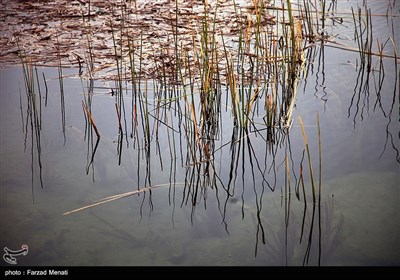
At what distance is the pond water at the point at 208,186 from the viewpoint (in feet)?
6.03

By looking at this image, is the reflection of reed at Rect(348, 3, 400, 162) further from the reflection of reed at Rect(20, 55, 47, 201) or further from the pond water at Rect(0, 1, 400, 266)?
the reflection of reed at Rect(20, 55, 47, 201)

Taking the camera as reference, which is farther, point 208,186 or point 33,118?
point 33,118

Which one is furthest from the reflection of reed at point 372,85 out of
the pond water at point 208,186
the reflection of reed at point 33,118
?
the reflection of reed at point 33,118

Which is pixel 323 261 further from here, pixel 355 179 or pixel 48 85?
pixel 48 85

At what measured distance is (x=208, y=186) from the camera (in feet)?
7.04

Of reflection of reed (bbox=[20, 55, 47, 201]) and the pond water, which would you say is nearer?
the pond water

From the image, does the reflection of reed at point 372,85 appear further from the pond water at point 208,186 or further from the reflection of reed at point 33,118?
the reflection of reed at point 33,118

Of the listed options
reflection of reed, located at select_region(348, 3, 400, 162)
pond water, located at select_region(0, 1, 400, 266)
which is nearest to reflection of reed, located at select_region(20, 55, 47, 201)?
pond water, located at select_region(0, 1, 400, 266)

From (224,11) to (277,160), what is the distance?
1.94 meters

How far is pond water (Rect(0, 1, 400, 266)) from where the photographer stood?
6.03 feet

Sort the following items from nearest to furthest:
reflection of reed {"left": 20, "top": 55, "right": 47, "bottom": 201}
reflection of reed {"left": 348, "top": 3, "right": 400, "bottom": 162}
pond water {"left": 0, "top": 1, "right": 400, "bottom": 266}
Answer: pond water {"left": 0, "top": 1, "right": 400, "bottom": 266}, reflection of reed {"left": 20, "top": 55, "right": 47, "bottom": 201}, reflection of reed {"left": 348, "top": 3, "right": 400, "bottom": 162}

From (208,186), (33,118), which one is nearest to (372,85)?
(208,186)

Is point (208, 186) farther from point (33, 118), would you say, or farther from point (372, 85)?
point (372, 85)

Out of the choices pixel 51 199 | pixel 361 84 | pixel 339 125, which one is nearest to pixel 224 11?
pixel 361 84
